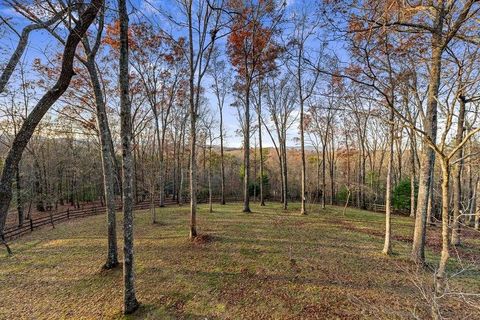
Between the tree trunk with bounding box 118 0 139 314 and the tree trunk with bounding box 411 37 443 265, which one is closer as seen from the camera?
the tree trunk with bounding box 118 0 139 314

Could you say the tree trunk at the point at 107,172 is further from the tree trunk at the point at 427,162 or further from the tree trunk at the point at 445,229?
the tree trunk at the point at 427,162

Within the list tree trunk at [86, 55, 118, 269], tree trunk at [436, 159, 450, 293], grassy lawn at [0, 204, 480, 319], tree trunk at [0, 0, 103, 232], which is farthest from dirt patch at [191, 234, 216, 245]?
tree trunk at [436, 159, 450, 293]

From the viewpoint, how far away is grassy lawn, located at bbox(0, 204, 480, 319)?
4.59m

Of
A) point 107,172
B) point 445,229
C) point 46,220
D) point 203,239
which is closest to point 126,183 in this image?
point 107,172

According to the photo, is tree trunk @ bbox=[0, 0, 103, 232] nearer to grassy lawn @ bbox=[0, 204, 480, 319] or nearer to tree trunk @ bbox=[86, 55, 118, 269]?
grassy lawn @ bbox=[0, 204, 480, 319]

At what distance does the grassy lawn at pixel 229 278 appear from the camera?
4.59 meters

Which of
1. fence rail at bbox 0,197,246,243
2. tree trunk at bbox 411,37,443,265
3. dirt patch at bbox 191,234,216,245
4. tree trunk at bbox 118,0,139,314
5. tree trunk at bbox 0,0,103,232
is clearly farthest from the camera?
fence rail at bbox 0,197,246,243

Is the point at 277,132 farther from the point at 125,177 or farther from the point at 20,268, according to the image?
the point at 20,268

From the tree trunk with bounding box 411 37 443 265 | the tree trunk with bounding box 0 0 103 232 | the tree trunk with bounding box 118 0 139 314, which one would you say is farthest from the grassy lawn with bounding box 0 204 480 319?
the tree trunk with bounding box 0 0 103 232

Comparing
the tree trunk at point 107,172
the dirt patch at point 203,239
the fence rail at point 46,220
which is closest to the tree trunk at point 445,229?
the dirt patch at point 203,239

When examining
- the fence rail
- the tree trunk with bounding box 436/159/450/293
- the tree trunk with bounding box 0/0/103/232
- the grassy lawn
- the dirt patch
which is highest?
the tree trunk with bounding box 0/0/103/232

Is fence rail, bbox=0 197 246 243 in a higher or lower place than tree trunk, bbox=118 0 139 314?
lower

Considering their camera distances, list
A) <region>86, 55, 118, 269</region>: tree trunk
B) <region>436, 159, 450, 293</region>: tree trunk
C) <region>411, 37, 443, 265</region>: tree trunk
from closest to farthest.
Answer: <region>436, 159, 450, 293</region>: tree trunk
<region>411, 37, 443, 265</region>: tree trunk
<region>86, 55, 118, 269</region>: tree trunk

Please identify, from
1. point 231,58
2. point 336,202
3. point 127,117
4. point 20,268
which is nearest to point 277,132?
point 231,58
